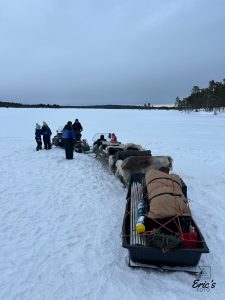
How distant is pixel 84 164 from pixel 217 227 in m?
6.10

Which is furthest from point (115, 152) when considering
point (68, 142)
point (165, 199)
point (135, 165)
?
point (165, 199)

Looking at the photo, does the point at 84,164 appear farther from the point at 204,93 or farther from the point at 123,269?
the point at 204,93

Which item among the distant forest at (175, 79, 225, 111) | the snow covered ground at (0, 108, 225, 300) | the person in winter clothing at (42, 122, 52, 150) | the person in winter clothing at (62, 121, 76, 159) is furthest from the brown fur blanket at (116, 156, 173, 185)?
the distant forest at (175, 79, 225, 111)

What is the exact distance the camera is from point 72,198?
7.21m

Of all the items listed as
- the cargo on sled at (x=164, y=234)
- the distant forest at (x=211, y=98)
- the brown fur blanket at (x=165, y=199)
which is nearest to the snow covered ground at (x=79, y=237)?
the cargo on sled at (x=164, y=234)

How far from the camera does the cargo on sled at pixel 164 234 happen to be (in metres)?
4.09

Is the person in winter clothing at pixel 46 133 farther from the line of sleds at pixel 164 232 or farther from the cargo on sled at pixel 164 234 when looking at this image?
the cargo on sled at pixel 164 234

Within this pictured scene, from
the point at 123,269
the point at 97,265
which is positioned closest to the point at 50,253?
the point at 97,265

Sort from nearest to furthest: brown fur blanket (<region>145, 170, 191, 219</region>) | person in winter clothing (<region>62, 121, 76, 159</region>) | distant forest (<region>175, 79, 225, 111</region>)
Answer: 1. brown fur blanket (<region>145, 170, 191, 219</region>)
2. person in winter clothing (<region>62, 121, 76, 159</region>)
3. distant forest (<region>175, 79, 225, 111</region>)

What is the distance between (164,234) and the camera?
166 inches

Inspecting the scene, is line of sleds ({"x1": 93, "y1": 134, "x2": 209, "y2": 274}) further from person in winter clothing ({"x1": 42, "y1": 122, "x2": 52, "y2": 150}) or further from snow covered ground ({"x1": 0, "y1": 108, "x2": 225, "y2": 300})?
person in winter clothing ({"x1": 42, "y1": 122, "x2": 52, "y2": 150})

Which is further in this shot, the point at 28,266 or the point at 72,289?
the point at 28,266

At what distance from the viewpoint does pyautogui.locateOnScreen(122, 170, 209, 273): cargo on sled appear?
161 inches

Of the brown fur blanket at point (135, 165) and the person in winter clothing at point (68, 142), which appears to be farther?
the person in winter clothing at point (68, 142)
